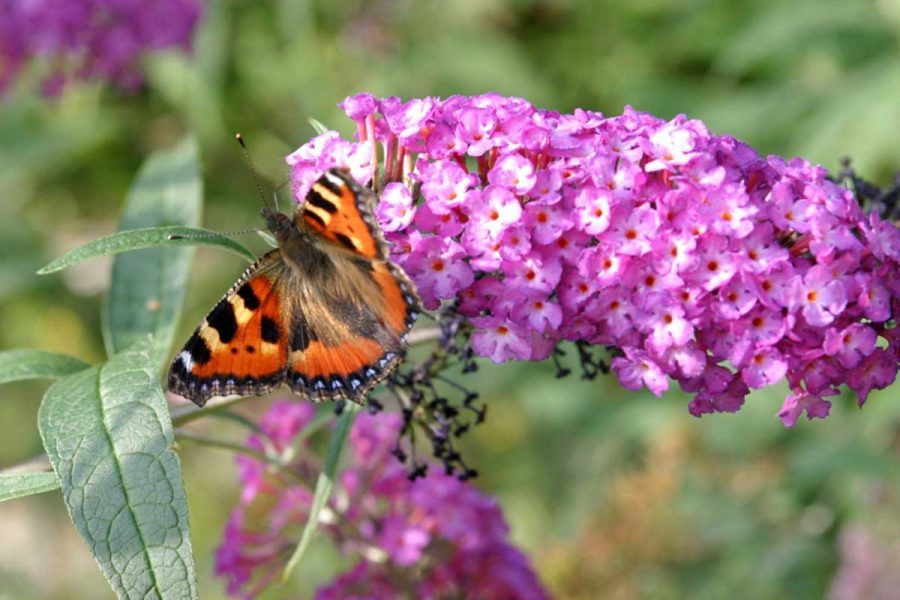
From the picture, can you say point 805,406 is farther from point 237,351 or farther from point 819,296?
point 237,351

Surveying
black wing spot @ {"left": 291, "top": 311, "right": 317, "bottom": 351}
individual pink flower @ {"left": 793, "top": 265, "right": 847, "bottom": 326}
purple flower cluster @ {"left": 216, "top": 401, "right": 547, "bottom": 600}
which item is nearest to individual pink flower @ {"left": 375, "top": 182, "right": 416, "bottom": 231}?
black wing spot @ {"left": 291, "top": 311, "right": 317, "bottom": 351}

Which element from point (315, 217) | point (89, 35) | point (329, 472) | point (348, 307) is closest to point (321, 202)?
point (315, 217)

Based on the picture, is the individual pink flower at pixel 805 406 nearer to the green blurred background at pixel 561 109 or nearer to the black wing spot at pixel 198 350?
the black wing spot at pixel 198 350

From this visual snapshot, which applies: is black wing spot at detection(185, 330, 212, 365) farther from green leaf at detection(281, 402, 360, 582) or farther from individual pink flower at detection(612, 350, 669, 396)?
individual pink flower at detection(612, 350, 669, 396)

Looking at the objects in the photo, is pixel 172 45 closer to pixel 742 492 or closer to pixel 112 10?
pixel 112 10

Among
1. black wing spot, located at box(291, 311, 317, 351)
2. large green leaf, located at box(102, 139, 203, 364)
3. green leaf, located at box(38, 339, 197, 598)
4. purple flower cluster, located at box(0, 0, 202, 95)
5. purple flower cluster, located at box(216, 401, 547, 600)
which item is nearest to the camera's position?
green leaf, located at box(38, 339, 197, 598)

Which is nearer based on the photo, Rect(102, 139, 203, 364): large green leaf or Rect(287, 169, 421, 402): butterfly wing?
→ Rect(287, 169, 421, 402): butterfly wing

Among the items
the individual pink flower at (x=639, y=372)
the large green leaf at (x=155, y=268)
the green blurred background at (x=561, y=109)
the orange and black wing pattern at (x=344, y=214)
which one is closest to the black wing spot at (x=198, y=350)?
the orange and black wing pattern at (x=344, y=214)
